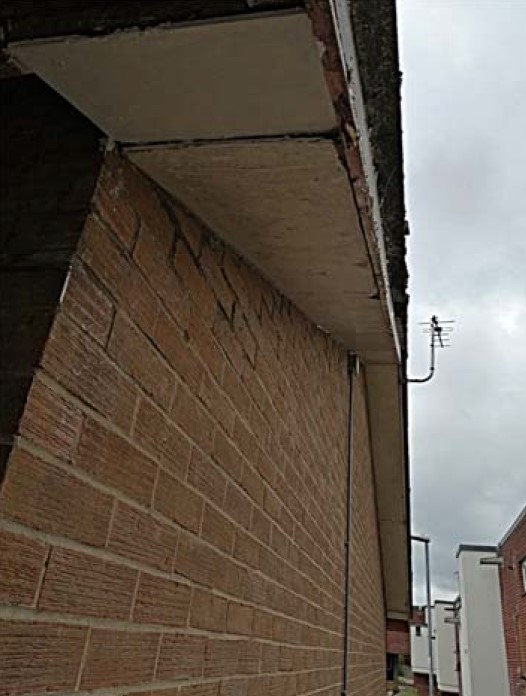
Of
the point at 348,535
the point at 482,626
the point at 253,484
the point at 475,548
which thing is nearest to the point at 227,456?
the point at 253,484

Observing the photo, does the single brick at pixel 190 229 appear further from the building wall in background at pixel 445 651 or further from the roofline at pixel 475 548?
the building wall in background at pixel 445 651

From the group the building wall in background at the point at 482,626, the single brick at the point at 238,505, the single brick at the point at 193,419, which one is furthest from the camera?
the building wall in background at the point at 482,626

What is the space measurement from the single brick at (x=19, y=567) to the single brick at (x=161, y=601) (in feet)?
0.98

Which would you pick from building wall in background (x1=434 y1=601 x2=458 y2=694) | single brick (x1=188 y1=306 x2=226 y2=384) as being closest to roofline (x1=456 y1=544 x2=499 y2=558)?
building wall in background (x1=434 y1=601 x2=458 y2=694)

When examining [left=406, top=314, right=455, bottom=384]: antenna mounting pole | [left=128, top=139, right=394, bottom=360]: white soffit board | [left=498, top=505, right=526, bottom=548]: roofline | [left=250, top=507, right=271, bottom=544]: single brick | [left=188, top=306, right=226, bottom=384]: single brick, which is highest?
[left=498, top=505, right=526, bottom=548]: roofline

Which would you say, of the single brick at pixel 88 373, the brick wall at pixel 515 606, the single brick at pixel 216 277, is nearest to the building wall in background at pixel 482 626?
the brick wall at pixel 515 606

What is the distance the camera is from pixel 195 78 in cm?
95

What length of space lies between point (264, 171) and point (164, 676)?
1.03 m

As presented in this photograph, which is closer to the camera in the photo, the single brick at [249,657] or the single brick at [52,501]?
the single brick at [52,501]

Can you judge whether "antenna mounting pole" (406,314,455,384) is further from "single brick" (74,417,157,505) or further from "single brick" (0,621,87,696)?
"single brick" (0,621,87,696)

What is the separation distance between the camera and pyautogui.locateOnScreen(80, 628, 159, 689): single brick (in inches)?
35.9

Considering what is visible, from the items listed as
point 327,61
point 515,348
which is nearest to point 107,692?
point 327,61

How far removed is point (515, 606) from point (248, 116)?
54.4 feet

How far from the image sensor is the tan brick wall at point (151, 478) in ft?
2.74
